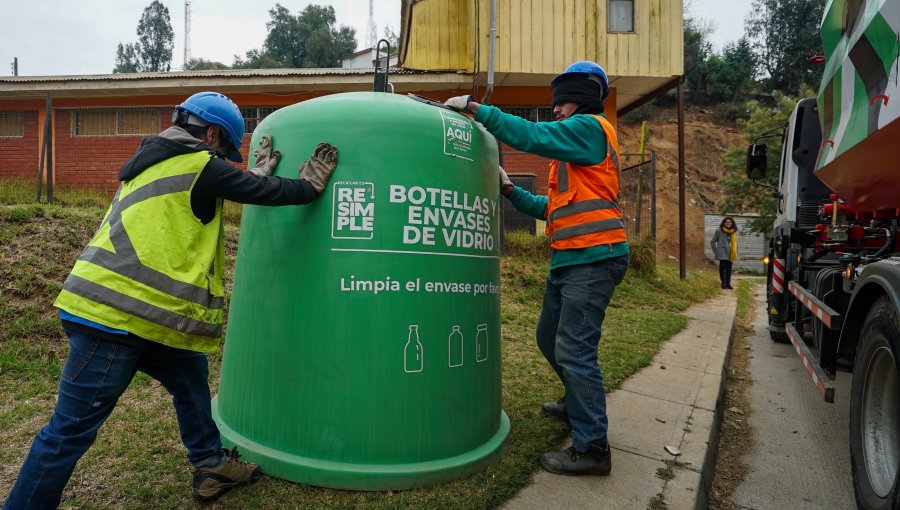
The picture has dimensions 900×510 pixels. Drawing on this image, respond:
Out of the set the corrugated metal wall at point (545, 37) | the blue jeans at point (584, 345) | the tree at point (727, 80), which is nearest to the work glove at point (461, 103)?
the blue jeans at point (584, 345)

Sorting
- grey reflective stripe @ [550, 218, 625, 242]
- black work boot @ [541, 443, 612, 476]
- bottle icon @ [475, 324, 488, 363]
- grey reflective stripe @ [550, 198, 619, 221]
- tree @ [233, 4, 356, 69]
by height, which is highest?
tree @ [233, 4, 356, 69]

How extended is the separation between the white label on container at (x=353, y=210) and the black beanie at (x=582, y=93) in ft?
4.02

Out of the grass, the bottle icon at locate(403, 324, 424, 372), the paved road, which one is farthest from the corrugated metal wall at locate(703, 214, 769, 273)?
the bottle icon at locate(403, 324, 424, 372)

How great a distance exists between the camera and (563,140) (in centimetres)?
279

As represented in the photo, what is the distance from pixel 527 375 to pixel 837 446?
2202 millimetres

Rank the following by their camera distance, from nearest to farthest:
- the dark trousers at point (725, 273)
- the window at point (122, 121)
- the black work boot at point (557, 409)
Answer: the black work boot at point (557, 409) → the window at point (122, 121) → the dark trousers at point (725, 273)

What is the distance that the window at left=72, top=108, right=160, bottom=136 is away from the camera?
13820 mm

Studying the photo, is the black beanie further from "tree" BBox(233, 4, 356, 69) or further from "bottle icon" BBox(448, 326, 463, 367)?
"tree" BBox(233, 4, 356, 69)

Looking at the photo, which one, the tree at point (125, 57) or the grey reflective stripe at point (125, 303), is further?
the tree at point (125, 57)

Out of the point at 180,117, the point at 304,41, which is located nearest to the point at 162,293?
the point at 180,117

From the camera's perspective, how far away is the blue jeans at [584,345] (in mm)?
2854

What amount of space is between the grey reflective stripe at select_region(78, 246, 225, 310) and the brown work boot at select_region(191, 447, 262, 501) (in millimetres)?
767

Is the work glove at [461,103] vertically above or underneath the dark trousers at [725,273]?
above

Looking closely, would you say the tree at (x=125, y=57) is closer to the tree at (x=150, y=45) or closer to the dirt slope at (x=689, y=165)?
the tree at (x=150, y=45)
